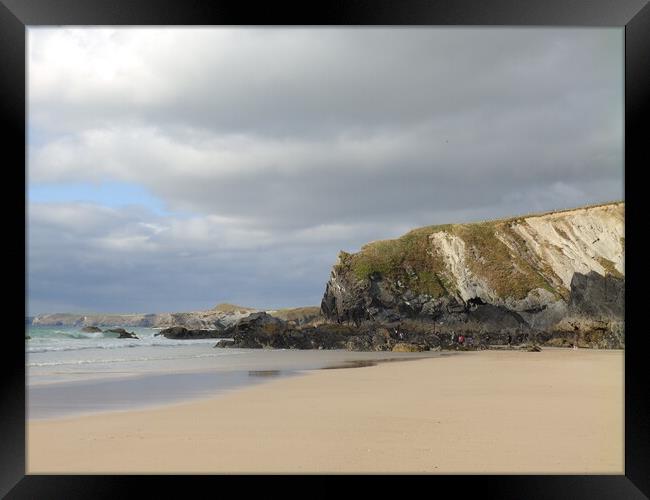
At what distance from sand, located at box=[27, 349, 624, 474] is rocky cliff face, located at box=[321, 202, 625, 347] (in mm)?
25583

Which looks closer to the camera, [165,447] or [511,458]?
[511,458]

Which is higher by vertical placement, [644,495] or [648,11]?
[648,11]

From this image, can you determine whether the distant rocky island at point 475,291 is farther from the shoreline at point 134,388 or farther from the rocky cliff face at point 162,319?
the rocky cliff face at point 162,319

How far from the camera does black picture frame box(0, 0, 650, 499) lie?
3.84 m

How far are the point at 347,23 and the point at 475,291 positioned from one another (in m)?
38.5

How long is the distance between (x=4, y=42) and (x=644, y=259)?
471cm

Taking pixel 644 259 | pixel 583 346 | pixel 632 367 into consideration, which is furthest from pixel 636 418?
pixel 583 346

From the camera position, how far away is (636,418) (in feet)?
12.9

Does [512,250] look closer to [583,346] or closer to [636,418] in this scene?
[583,346]

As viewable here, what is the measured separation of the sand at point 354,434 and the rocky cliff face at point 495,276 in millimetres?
25583

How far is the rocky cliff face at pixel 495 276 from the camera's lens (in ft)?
119

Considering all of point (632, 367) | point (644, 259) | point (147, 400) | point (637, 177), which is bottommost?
point (147, 400)

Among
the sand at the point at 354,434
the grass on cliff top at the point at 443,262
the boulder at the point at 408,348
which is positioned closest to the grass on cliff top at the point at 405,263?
the grass on cliff top at the point at 443,262

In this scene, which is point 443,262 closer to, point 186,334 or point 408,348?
point 408,348
